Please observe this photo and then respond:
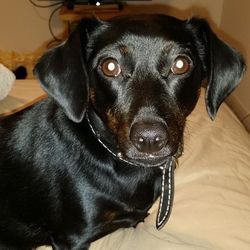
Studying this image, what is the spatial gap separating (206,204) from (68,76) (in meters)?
0.69

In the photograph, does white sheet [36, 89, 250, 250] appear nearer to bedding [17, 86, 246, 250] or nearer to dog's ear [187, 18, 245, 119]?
bedding [17, 86, 246, 250]

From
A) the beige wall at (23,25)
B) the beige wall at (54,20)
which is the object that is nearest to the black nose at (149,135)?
the beige wall at (54,20)

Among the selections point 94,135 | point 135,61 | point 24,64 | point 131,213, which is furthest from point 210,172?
point 24,64

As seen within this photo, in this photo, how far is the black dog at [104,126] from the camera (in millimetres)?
1360

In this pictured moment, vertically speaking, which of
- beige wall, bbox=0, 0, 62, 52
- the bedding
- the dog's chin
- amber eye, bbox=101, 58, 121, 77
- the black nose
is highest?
amber eye, bbox=101, 58, 121, 77

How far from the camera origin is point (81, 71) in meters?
1.39

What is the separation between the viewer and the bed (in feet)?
4.93

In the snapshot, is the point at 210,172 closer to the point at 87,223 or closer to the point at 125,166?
the point at 125,166

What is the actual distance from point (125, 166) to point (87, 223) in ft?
0.78

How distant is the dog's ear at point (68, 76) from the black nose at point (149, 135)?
0.22 meters

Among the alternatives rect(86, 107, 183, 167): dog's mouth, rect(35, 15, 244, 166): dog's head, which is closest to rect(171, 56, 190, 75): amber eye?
rect(35, 15, 244, 166): dog's head

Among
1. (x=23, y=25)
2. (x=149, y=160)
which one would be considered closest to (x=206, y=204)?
(x=149, y=160)

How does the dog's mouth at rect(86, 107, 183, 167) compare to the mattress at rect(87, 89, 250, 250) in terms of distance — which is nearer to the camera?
the dog's mouth at rect(86, 107, 183, 167)

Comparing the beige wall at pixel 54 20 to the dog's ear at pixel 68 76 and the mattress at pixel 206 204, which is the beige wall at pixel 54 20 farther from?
the dog's ear at pixel 68 76
